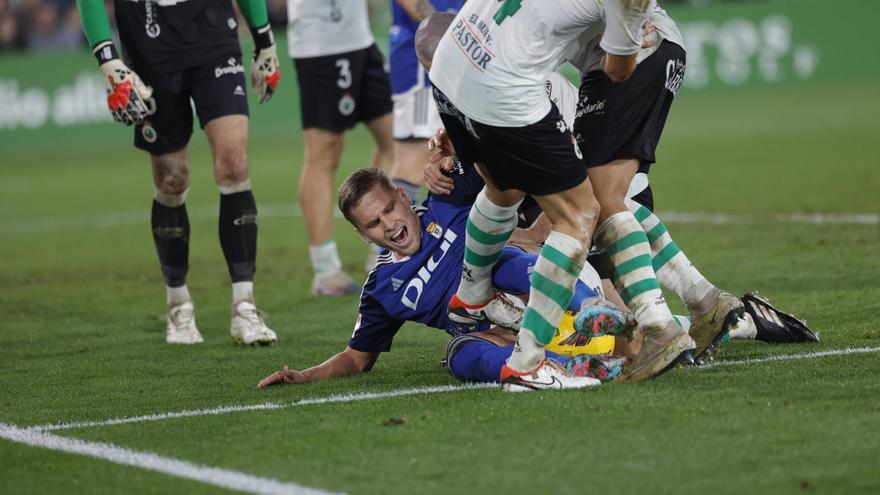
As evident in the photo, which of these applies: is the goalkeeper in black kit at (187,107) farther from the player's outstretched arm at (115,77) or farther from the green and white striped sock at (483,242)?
the green and white striped sock at (483,242)

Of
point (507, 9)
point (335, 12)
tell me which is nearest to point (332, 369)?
point (507, 9)

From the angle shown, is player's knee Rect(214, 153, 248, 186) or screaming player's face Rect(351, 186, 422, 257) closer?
screaming player's face Rect(351, 186, 422, 257)

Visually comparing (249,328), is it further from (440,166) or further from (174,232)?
(440,166)

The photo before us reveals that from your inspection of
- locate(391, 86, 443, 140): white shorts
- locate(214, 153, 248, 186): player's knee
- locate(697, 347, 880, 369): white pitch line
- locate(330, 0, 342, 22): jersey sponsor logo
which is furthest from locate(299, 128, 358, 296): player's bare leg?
locate(697, 347, 880, 369): white pitch line

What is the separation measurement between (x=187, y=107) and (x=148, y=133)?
0.90 ft

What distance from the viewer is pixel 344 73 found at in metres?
9.45

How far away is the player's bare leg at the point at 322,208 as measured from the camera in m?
8.92

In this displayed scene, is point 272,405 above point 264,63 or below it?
below

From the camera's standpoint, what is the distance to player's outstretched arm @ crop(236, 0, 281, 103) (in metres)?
7.52

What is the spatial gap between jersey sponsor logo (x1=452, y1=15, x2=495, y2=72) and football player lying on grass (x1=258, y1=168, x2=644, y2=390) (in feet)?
3.09

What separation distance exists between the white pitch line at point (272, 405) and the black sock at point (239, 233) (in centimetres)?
213

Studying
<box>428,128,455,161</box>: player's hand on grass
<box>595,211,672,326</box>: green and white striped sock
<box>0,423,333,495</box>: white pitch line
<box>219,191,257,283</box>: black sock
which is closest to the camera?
<box>0,423,333,495</box>: white pitch line

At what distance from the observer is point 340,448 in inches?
172

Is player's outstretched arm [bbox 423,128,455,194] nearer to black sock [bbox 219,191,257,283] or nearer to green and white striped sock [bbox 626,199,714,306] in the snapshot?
green and white striped sock [bbox 626,199,714,306]
